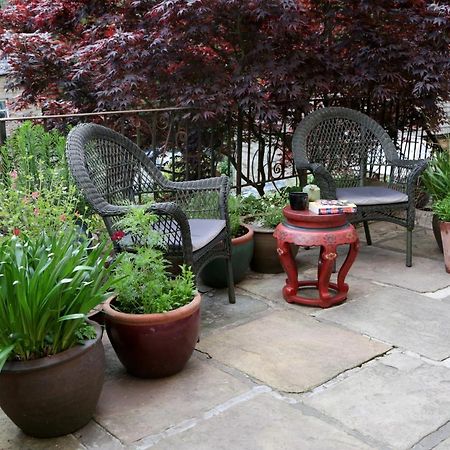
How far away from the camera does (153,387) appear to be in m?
2.32

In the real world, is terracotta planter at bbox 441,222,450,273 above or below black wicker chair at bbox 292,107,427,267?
below

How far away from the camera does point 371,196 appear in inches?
147

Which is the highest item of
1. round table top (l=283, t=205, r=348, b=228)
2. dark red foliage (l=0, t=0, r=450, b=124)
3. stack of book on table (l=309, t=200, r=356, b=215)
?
dark red foliage (l=0, t=0, r=450, b=124)

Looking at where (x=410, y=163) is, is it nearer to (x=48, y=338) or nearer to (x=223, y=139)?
(x=223, y=139)

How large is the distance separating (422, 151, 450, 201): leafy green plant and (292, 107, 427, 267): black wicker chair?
13 centimetres

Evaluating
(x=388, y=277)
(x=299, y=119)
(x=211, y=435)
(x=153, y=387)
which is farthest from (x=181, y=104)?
(x=211, y=435)

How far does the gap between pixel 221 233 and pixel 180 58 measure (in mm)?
1604

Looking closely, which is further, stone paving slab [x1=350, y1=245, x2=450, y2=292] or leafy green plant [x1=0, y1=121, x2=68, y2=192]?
stone paving slab [x1=350, y1=245, x2=450, y2=292]

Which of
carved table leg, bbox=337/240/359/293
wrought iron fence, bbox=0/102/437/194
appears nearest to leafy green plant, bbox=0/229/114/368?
carved table leg, bbox=337/240/359/293

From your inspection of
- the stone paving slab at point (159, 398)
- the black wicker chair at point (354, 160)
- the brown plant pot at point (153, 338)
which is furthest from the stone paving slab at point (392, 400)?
the black wicker chair at point (354, 160)

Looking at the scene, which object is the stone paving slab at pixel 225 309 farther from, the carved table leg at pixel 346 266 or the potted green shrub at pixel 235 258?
the carved table leg at pixel 346 266

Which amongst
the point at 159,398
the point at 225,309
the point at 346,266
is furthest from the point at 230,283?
the point at 159,398

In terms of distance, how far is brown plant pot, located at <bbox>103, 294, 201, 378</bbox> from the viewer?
2250 millimetres

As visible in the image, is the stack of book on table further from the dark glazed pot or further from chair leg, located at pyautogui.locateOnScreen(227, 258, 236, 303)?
the dark glazed pot
